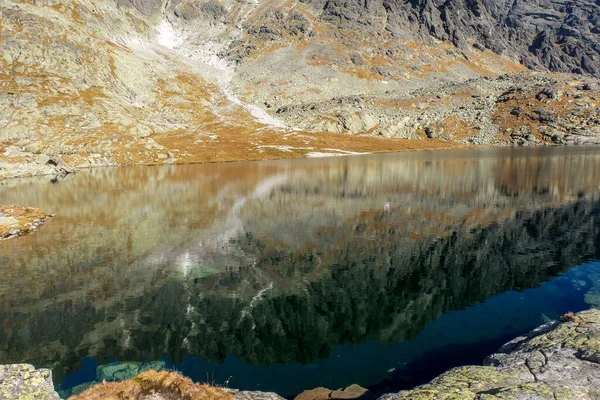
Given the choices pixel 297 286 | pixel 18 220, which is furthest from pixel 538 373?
pixel 18 220

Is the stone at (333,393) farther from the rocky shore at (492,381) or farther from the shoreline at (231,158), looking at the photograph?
the shoreline at (231,158)

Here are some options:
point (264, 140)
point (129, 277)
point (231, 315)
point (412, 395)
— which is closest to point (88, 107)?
point (264, 140)

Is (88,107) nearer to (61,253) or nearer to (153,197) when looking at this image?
(153,197)

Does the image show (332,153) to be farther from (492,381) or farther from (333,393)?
(492,381)

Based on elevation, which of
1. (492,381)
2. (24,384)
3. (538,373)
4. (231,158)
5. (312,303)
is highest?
(231,158)

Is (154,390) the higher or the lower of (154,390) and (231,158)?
the lower

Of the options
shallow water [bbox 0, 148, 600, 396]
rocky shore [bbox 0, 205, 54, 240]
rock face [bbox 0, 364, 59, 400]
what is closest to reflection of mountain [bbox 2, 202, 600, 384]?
shallow water [bbox 0, 148, 600, 396]

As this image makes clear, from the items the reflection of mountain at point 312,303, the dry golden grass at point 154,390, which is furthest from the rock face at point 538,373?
the reflection of mountain at point 312,303

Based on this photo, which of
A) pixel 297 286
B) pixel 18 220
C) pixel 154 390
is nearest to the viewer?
pixel 154 390
